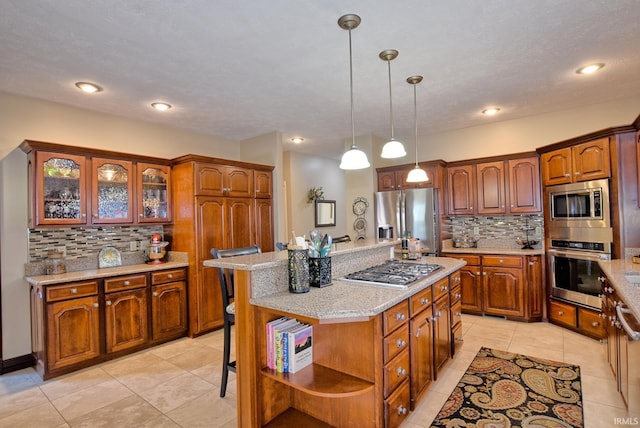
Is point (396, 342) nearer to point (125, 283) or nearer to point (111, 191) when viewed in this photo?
point (125, 283)

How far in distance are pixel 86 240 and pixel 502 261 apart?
4.94 meters

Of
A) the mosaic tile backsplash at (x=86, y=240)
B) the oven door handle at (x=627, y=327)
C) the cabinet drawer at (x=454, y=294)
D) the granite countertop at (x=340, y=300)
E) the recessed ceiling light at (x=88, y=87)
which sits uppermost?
the recessed ceiling light at (x=88, y=87)

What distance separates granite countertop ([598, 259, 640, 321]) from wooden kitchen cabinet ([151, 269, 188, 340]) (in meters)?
3.88

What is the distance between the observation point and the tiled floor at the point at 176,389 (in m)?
2.23

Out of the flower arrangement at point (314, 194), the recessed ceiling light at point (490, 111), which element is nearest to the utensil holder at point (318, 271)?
the recessed ceiling light at point (490, 111)

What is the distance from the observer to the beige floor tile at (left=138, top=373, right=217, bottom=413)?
244cm

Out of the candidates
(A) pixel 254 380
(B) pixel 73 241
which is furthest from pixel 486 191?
(B) pixel 73 241

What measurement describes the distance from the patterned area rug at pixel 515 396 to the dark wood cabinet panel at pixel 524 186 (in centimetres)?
198

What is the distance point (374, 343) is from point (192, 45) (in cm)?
239

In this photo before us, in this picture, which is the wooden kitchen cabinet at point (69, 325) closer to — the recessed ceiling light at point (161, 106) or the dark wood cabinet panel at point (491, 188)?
the recessed ceiling light at point (161, 106)

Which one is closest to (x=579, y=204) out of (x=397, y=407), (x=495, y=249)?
(x=495, y=249)

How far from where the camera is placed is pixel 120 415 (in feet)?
7.55

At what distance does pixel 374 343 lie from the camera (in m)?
1.69

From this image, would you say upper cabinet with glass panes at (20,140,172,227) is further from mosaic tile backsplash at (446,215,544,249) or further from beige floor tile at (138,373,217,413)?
mosaic tile backsplash at (446,215,544,249)
